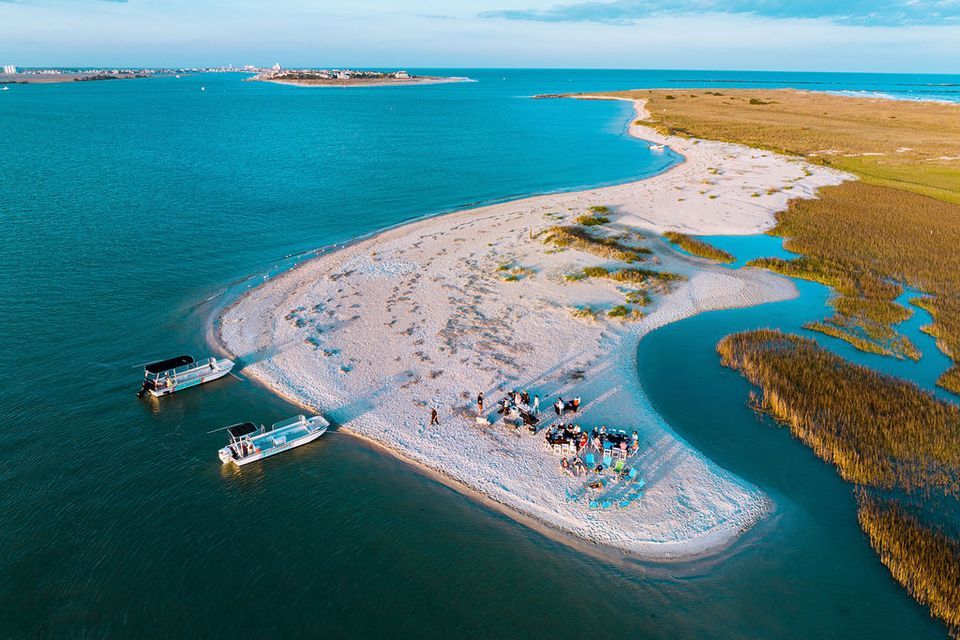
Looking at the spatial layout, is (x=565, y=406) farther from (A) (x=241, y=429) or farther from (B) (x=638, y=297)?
(A) (x=241, y=429)

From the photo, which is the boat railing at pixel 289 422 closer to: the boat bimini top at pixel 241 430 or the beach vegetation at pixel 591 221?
the boat bimini top at pixel 241 430

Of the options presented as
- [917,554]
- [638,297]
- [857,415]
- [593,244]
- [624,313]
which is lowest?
[917,554]

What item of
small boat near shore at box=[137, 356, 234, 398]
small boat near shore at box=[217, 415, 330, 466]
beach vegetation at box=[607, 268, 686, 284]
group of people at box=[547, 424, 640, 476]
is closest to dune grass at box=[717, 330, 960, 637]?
group of people at box=[547, 424, 640, 476]

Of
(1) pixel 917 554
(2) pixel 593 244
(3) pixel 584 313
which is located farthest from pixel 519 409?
A: (2) pixel 593 244

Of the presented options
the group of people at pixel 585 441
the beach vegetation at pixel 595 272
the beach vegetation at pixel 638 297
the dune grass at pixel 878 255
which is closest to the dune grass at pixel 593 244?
the beach vegetation at pixel 595 272

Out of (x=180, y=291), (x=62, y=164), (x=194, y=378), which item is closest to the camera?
(x=194, y=378)

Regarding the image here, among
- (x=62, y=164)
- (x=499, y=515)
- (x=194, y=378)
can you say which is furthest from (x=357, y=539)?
(x=62, y=164)

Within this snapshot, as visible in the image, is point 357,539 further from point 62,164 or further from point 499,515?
point 62,164
